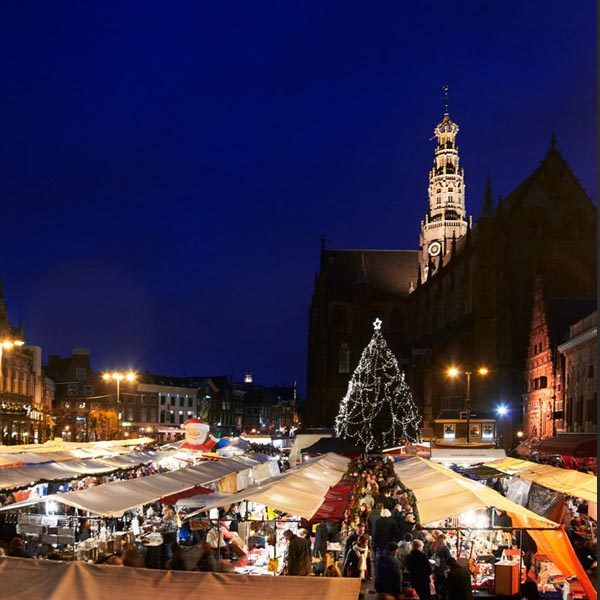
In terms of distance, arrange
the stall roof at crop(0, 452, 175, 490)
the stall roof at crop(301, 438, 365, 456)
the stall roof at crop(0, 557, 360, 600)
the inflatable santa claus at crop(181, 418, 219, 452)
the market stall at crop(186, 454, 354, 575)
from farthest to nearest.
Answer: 1. the stall roof at crop(301, 438, 365, 456)
2. the inflatable santa claus at crop(181, 418, 219, 452)
3. the stall roof at crop(0, 452, 175, 490)
4. the market stall at crop(186, 454, 354, 575)
5. the stall roof at crop(0, 557, 360, 600)

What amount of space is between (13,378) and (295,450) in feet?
83.4

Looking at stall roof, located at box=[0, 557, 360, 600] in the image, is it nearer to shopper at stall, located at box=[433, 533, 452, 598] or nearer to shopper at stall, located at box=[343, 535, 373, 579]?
shopper at stall, located at box=[433, 533, 452, 598]

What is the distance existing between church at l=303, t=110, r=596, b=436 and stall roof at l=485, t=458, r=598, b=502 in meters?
34.9

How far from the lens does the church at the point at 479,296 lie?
64875 millimetres

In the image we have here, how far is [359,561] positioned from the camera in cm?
1664

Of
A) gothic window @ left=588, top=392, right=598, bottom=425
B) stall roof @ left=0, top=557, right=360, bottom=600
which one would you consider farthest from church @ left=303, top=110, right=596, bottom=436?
stall roof @ left=0, top=557, right=360, bottom=600

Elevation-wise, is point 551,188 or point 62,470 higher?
point 551,188

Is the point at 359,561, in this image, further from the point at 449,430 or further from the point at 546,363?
the point at 449,430

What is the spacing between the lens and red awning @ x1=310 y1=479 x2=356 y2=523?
55.6 feet

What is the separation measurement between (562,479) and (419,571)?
714 cm

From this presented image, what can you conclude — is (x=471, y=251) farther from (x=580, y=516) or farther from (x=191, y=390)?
(x=191, y=390)

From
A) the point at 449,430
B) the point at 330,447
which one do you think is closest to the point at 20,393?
the point at 330,447

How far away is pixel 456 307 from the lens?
3073 inches

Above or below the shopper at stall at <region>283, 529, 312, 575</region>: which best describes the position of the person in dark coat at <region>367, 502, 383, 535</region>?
below
